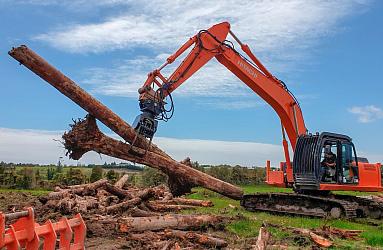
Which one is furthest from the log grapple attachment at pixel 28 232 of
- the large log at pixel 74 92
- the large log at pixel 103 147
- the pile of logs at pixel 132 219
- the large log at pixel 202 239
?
the large log at pixel 74 92

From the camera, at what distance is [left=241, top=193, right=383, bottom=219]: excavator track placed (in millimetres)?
13641

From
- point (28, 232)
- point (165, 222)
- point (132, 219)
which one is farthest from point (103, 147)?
point (28, 232)

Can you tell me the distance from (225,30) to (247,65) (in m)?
1.29

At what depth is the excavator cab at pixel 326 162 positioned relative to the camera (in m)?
13.9

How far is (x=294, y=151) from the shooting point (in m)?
14.5

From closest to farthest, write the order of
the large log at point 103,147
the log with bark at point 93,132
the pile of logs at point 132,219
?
the pile of logs at point 132,219
the log with bark at point 93,132
the large log at point 103,147

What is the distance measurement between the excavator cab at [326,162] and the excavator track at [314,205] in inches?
17.8

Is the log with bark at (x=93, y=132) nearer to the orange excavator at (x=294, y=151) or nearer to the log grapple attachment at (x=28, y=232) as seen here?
the orange excavator at (x=294, y=151)

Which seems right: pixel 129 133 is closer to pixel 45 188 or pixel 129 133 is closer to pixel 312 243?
pixel 312 243

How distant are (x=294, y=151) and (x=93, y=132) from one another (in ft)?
20.3

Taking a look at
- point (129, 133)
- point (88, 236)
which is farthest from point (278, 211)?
point (88, 236)

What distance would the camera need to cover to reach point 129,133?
38.9ft

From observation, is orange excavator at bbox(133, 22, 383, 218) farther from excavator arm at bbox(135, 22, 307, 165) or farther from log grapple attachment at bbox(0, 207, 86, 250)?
log grapple attachment at bbox(0, 207, 86, 250)

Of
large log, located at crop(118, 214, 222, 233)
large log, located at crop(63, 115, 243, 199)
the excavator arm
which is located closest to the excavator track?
the excavator arm
